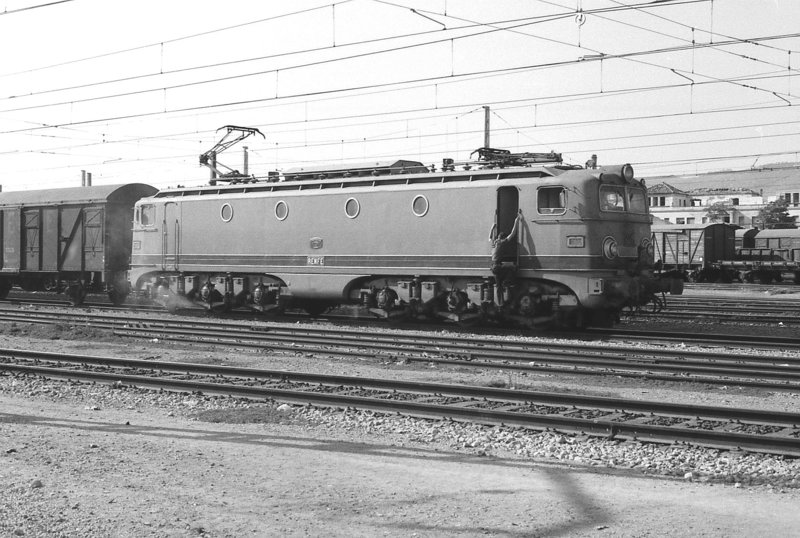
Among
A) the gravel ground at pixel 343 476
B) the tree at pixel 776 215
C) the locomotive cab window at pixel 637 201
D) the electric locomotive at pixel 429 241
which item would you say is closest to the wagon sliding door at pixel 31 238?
the electric locomotive at pixel 429 241

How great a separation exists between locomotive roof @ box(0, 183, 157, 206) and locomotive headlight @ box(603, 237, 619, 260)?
16.7 metres

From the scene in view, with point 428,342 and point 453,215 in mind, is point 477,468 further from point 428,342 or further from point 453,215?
point 453,215

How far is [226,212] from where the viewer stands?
942 inches

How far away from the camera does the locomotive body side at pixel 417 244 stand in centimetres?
1838

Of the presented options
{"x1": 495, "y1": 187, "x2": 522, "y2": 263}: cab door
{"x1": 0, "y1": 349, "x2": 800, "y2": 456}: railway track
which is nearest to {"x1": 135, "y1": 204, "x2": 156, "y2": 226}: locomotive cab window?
{"x1": 495, "y1": 187, "x2": 522, "y2": 263}: cab door

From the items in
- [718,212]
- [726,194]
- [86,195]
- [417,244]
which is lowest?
[417,244]

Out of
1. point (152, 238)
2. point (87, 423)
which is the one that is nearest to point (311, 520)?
point (87, 423)

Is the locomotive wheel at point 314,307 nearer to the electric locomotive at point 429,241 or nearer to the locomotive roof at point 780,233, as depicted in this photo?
the electric locomotive at point 429,241

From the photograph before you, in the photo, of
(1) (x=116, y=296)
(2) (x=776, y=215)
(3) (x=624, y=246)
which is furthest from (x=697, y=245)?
(2) (x=776, y=215)

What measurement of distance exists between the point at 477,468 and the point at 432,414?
92.4 inches

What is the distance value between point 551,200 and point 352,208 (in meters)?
5.19

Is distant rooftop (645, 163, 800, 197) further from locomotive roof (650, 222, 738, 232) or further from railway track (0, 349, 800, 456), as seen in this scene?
railway track (0, 349, 800, 456)

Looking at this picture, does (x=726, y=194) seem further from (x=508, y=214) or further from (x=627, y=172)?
(x=508, y=214)

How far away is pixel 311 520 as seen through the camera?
258 inches
